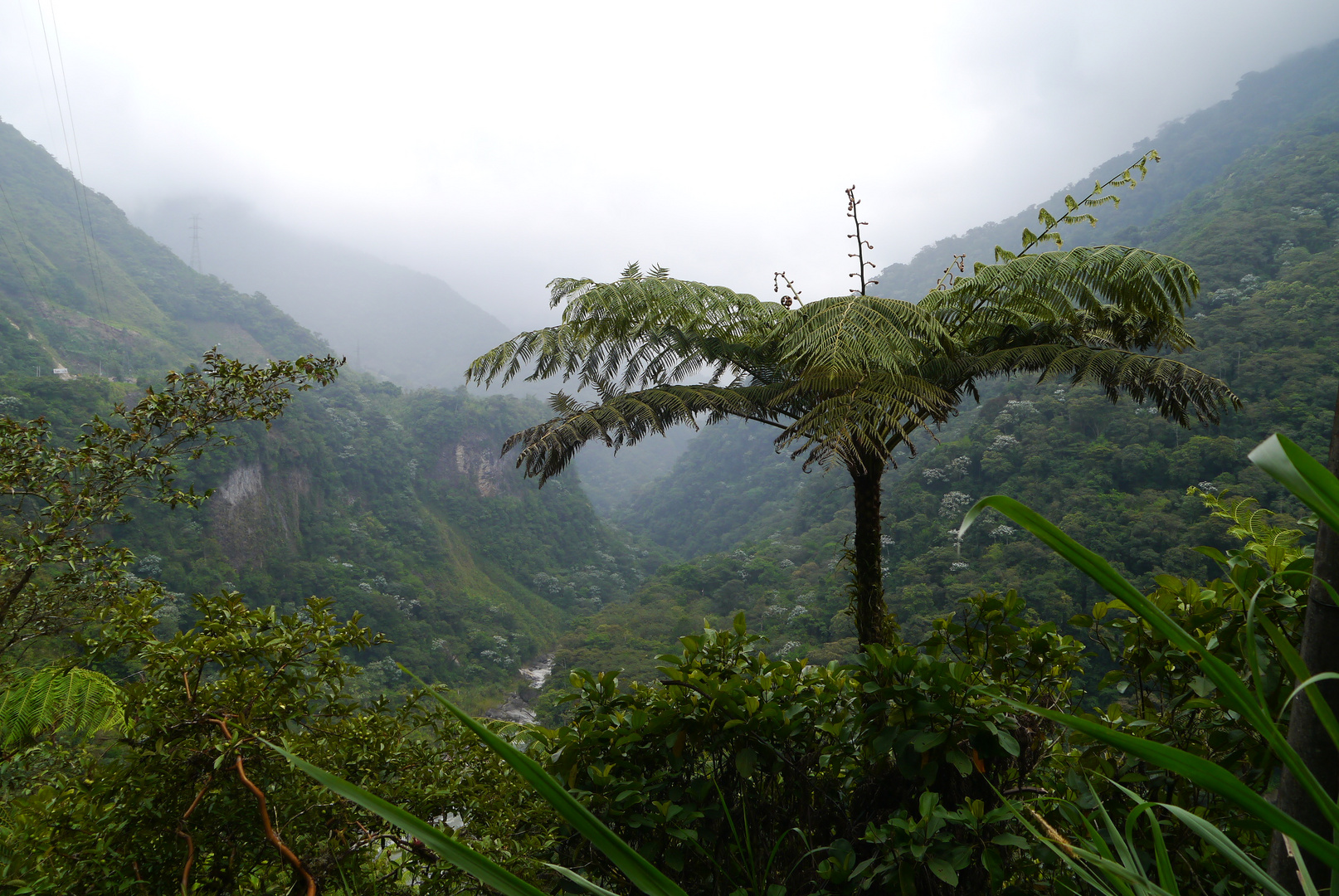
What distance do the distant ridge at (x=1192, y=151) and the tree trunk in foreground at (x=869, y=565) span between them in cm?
3743

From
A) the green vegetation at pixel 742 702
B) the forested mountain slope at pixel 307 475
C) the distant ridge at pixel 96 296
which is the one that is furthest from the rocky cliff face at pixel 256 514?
the green vegetation at pixel 742 702

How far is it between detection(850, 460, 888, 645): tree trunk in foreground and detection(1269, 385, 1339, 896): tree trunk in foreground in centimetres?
236

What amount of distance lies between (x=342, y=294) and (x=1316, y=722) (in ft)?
376

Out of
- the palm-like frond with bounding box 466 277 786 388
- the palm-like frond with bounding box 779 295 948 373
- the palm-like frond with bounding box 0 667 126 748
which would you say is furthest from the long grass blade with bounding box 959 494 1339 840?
the palm-like frond with bounding box 466 277 786 388

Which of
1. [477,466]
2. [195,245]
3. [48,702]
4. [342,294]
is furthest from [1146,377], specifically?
[342,294]

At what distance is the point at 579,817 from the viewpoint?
0.30m

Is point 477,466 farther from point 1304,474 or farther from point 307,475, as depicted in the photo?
point 1304,474

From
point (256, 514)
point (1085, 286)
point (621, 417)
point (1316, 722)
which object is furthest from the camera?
point (256, 514)

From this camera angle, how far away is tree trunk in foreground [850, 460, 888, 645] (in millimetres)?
2926

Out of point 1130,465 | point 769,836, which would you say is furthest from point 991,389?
point 769,836

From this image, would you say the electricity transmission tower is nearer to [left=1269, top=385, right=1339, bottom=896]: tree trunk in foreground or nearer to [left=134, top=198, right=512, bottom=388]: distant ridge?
[left=134, top=198, right=512, bottom=388]: distant ridge

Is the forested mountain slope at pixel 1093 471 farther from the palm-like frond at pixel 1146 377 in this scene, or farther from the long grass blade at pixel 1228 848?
the long grass blade at pixel 1228 848

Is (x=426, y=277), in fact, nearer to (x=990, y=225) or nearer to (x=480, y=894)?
(x=990, y=225)

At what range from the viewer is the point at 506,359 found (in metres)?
3.13
